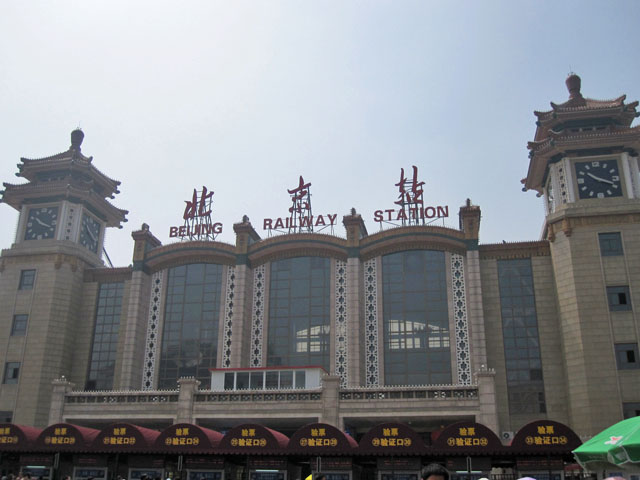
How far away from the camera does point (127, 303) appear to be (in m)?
49.4

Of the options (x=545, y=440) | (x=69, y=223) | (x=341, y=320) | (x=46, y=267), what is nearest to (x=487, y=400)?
(x=545, y=440)

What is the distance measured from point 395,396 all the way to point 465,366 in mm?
7898

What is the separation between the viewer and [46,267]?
160ft

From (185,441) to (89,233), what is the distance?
27032 mm

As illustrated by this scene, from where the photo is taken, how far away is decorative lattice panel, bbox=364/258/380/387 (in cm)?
4372

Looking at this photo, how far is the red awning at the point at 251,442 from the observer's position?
99.6 ft

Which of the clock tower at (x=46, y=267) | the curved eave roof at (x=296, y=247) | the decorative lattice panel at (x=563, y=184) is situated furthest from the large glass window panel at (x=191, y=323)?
the decorative lattice panel at (x=563, y=184)

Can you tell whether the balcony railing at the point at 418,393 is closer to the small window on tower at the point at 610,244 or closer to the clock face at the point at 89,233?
the small window on tower at the point at 610,244

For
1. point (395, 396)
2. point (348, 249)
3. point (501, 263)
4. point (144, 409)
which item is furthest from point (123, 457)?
point (501, 263)

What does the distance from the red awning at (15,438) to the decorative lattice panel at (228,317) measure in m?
14.1

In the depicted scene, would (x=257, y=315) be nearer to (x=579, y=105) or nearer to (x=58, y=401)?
(x=58, y=401)

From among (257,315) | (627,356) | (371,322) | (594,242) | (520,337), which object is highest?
(594,242)

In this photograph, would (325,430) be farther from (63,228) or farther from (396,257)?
(63,228)

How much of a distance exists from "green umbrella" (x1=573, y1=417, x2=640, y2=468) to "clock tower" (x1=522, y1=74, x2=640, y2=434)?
26.6 meters
